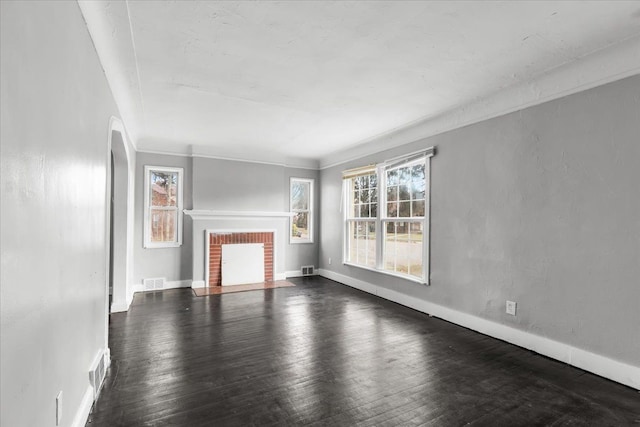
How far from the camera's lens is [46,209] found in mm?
1386

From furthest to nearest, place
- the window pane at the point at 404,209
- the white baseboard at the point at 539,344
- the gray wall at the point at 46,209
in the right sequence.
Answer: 1. the window pane at the point at 404,209
2. the white baseboard at the point at 539,344
3. the gray wall at the point at 46,209

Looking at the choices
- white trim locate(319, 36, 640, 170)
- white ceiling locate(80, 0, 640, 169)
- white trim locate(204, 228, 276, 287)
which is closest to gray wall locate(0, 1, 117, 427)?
white ceiling locate(80, 0, 640, 169)

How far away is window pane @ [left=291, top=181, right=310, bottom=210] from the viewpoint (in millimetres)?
7152

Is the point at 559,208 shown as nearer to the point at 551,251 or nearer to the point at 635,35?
the point at 551,251

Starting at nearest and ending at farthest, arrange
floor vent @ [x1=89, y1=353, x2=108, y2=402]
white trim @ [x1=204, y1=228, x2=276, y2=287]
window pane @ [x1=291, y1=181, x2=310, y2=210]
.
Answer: floor vent @ [x1=89, y1=353, x2=108, y2=402] → white trim @ [x1=204, y1=228, x2=276, y2=287] → window pane @ [x1=291, y1=181, x2=310, y2=210]

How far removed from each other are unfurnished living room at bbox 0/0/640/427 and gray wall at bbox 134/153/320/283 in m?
0.86

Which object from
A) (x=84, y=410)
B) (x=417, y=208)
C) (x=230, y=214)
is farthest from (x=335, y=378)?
(x=230, y=214)

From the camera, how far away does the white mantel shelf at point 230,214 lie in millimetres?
5906

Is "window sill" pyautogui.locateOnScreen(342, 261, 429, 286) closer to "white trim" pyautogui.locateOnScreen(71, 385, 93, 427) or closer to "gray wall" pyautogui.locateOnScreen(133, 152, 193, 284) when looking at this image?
"gray wall" pyautogui.locateOnScreen(133, 152, 193, 284)

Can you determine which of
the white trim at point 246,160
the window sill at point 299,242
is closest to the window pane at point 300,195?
the white trim at point 246,160

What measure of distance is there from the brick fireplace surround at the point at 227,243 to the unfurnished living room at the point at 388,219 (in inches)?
37.1

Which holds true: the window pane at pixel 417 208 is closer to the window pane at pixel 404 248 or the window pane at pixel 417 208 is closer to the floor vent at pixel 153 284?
the window pane at pixel 404 248

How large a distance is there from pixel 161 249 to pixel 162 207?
29.0 inches

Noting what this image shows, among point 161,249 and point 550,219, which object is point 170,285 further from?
point 550,219
